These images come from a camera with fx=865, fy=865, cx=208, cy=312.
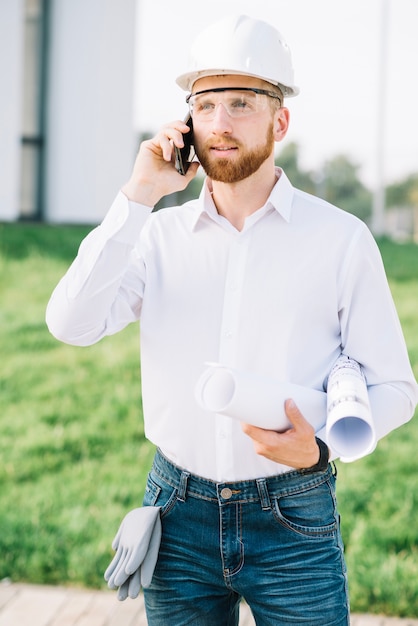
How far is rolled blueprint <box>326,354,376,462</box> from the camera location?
1.72m

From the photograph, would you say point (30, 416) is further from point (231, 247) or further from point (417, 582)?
point (231, 247)

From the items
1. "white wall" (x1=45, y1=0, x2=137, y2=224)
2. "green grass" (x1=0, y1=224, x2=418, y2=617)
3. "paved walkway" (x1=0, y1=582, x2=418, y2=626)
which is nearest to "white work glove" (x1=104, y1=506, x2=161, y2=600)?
"paved walkway" (x1=0, y1=582, x2=418, y2=626)

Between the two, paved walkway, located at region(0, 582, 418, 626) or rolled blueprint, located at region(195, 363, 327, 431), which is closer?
rolled blueprint, located at region(195, 363, 327, 431)

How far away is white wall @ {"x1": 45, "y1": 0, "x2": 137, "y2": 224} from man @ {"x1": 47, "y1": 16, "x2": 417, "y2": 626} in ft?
25.7

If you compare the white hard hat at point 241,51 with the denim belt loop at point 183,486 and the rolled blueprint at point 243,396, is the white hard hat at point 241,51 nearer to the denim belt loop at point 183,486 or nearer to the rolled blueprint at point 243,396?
the rolled blueprint at point 243,396

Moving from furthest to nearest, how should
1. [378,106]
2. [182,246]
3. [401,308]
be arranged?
[378,106]
[401,308]
[182,246]

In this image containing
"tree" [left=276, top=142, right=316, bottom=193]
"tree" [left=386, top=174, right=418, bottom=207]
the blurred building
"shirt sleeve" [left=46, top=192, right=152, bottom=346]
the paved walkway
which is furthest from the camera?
"tree" [left=276, top=142, right=316, bottom=193]

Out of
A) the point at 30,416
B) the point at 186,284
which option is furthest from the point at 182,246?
the point at 30,416

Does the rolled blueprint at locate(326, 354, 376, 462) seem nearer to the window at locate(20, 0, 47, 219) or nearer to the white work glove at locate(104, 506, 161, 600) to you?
the white work glove at locate(104, 506, 161, 600)

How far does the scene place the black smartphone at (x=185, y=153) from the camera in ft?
7.02

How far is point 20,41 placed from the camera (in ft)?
30.1

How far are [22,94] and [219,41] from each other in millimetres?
8250

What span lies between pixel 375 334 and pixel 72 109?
8401mm

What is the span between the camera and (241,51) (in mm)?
2076
